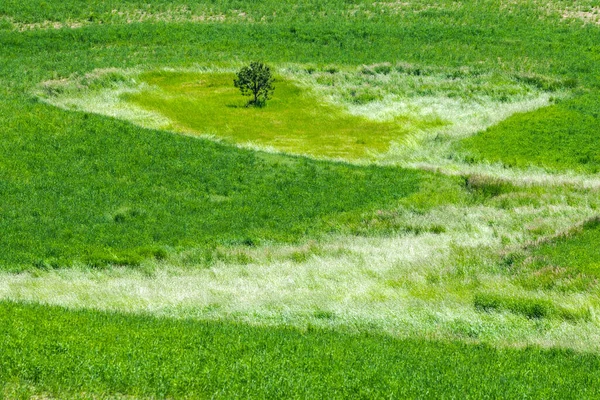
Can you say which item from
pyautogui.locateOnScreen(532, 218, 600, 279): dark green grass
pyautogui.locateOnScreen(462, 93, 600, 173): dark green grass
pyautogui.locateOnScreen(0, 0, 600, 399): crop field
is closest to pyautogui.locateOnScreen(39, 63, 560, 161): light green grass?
pyautogui.locateOnScreen(0, 0, 600, 399): crop field

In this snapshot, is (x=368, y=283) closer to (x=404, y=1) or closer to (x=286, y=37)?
(x=286, y=37)

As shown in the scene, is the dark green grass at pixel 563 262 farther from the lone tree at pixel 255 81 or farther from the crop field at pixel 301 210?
the lone tree at pixel 255 81

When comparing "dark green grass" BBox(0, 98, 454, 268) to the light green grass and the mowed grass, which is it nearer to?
the light green grass

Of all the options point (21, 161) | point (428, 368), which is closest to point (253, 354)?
point (428, 368)

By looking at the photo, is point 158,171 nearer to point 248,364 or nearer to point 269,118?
point 269,118

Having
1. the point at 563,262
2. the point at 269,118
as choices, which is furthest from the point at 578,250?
the point at 269,118
